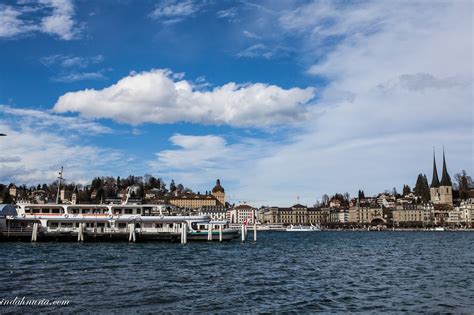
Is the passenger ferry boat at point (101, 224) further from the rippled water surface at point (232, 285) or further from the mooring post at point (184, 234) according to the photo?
the rippled water surface at point (232, 285)

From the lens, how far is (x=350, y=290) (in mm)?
29969

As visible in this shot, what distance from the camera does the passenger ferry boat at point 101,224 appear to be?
238 ft

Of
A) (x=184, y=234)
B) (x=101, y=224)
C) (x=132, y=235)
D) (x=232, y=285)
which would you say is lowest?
(x=232, y=285)

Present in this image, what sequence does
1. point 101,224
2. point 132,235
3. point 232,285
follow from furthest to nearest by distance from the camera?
point 101,224, point 132,235, point 232,285

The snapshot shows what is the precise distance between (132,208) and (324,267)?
41316mm

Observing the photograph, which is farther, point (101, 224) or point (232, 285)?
point (101, 224)

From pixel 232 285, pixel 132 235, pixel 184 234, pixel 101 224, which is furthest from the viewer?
pixel 101 224

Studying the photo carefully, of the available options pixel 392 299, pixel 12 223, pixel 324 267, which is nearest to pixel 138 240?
pixel 12 223

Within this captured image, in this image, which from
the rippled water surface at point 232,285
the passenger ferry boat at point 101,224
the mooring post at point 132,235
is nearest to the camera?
the rippled water surface at point 232,285

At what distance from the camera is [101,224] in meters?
76.8

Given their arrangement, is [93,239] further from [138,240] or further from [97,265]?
[97,265]

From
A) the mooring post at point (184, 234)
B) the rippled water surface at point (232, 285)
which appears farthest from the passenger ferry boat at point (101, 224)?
the rippled water surface at point (232, 285)

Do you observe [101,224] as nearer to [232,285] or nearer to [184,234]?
[184,234]

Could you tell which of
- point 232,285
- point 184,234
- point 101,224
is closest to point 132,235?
point 184,234
